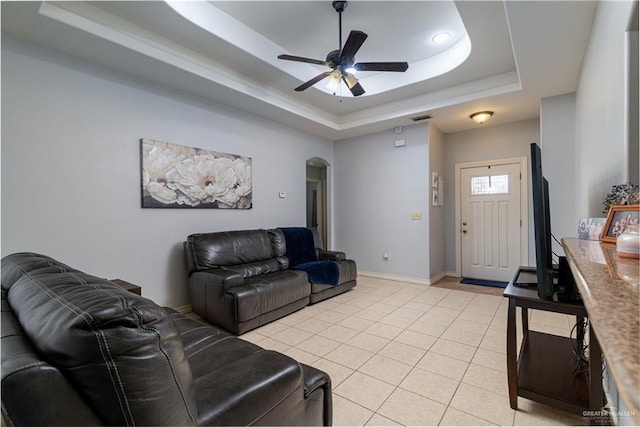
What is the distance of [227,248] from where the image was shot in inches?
135

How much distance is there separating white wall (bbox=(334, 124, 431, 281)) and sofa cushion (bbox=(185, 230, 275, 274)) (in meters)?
2.02

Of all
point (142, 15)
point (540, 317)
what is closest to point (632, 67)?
point (540, 317)

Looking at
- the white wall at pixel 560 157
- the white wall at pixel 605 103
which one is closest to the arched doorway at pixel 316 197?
the white wall at pixel 560 157

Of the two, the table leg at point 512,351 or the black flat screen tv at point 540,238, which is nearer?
the black flat screen tv at point 540,238

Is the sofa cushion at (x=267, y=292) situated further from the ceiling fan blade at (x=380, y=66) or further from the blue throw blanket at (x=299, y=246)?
the ceiling fan blade at (x=380, y=66)

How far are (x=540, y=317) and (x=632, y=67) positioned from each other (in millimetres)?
2789

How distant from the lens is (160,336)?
0.74 meters

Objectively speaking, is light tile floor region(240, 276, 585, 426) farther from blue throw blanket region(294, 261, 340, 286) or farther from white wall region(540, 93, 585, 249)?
white wall region(540, 93, 585, 249)

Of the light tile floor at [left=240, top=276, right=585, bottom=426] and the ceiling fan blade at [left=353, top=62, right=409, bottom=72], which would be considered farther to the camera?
the ceiling fan blade at [left=353, top=62, right=409, bottom=72]

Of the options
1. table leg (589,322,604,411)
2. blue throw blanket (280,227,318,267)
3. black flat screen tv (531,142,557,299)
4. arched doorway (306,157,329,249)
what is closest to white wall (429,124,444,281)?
blue throw blanket (280,227,318,267)

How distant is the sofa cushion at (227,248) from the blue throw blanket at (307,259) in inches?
12.8

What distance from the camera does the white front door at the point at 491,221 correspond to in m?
4.60

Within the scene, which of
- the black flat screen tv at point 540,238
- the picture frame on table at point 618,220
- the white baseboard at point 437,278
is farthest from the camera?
the white baseboard at point 437,278

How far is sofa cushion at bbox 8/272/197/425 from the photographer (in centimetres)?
67
